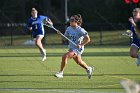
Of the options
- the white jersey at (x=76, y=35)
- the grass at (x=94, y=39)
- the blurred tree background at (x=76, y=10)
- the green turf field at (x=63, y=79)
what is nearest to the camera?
the green turf field at (x=63, y=79)

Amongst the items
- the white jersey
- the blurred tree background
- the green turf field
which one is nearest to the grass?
the blurred tree background

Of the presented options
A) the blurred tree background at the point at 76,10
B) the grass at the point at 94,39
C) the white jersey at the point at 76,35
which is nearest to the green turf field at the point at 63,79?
the white jersey at the point at 76,35

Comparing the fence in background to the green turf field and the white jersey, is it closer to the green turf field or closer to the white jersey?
the green turf field

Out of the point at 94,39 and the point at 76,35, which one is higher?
the point at 76,35

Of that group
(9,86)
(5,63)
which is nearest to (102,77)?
(9,86)

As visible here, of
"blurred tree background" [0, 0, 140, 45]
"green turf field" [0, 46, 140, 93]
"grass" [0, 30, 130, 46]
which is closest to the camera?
"green turf field" [0, 46, 140, 93]

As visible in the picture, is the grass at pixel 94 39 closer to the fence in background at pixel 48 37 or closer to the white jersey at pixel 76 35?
the fence in background at pixel 48 37

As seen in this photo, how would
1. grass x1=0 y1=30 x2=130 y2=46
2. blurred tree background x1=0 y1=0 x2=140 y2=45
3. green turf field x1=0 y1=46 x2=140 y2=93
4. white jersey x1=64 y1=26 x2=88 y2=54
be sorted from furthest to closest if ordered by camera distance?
blurred tree background x1=0 y1=0 x2=140 y2=45
grass x1=0 y1=30 x2=130 y2=46
white jersey x1=64 y1=26 x2=88 y2=54
green turf field x1=0 y1=46 x2=140 y2=93

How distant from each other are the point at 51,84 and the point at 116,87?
1692mm

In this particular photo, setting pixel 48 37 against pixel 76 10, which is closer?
pixel 48 37

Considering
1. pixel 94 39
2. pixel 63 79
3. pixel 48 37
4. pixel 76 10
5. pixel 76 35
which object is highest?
pixel 76 35

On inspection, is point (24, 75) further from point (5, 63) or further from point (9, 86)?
point (5, 63)

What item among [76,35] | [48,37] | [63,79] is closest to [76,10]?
[48,37]

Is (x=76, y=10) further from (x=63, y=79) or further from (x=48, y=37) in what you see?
(x=63, y=79)
